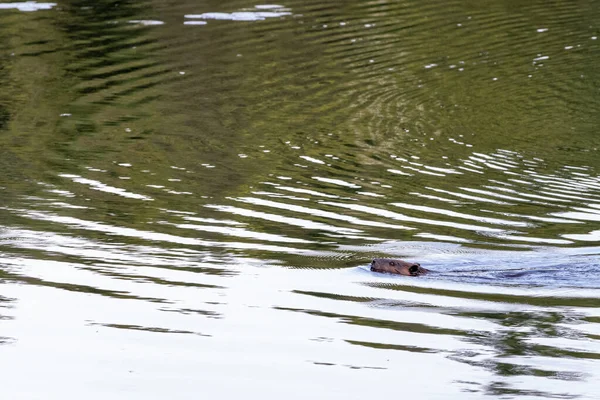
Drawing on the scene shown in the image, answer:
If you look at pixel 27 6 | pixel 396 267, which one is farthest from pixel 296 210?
pixel 27 6

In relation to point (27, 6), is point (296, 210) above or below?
below

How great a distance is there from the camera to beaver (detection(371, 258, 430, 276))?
9969mm

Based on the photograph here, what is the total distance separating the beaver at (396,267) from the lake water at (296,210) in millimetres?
92

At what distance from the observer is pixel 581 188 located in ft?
44.7

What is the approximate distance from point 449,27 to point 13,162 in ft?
44.7

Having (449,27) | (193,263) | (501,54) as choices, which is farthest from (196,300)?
(449,27)

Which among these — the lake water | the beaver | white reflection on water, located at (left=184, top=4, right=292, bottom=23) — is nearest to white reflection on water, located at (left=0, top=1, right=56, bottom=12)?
the lake water

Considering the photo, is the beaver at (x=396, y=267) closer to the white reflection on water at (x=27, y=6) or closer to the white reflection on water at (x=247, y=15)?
the white reflection on water at (x=247, y=15)

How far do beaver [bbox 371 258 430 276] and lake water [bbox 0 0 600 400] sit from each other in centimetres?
9

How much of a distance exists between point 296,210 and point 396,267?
104 inches

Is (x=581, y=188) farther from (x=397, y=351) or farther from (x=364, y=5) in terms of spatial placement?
(x=364, y=5)

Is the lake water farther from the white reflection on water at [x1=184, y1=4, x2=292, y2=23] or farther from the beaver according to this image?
the white reflection on water at [x1=184, y1=4, x2=292, y2=23]

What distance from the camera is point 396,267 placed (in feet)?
32.9

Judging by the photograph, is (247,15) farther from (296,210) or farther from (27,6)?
(296,210)
